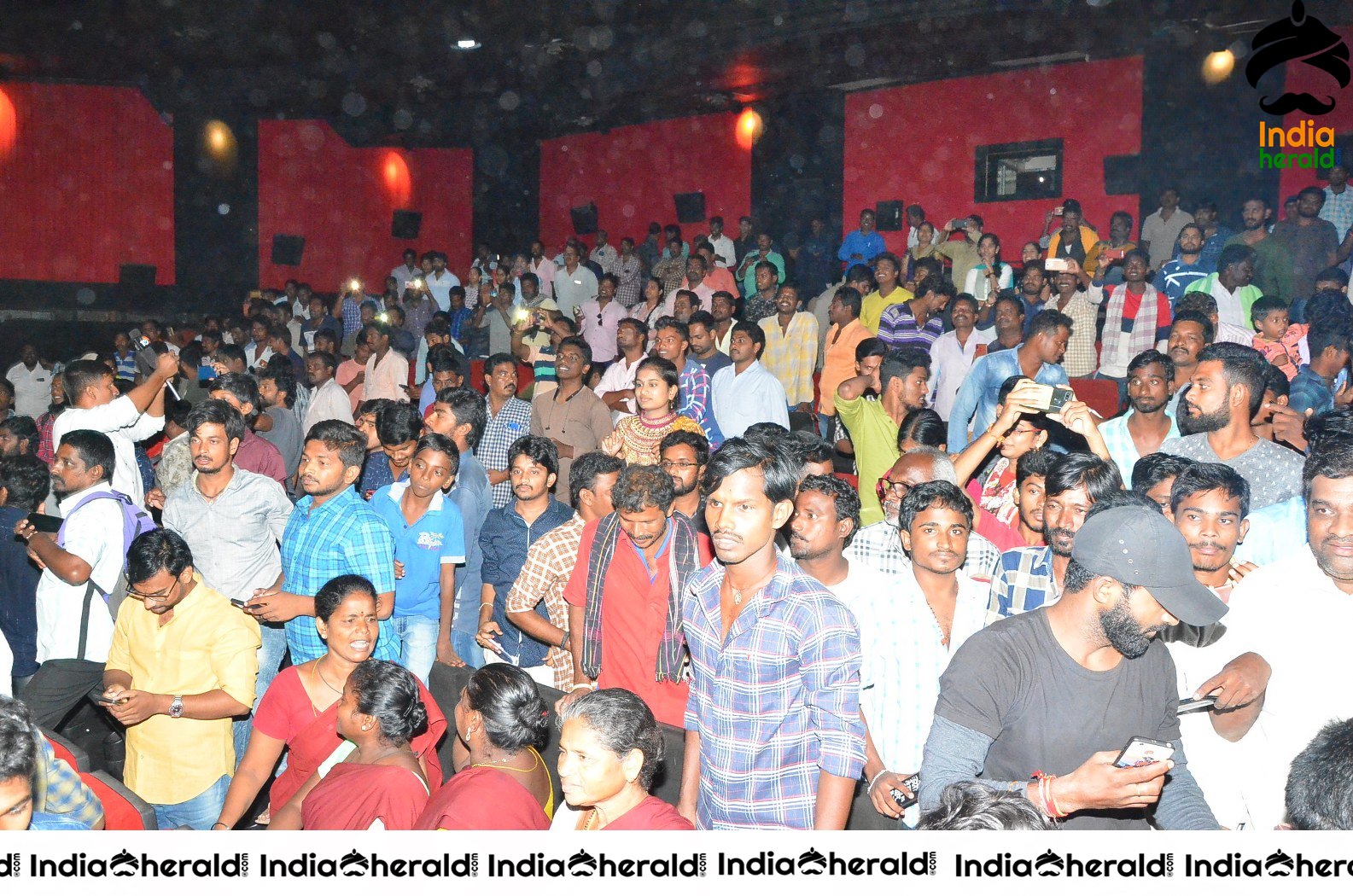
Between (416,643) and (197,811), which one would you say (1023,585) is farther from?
(197,811)

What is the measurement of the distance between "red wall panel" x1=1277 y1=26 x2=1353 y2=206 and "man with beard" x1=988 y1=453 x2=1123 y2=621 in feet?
32.2

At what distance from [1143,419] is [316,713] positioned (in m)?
3.54

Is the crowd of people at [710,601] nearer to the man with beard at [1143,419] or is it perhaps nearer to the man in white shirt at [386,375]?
the man with beard at [1143,419]

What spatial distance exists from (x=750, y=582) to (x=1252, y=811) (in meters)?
1.40

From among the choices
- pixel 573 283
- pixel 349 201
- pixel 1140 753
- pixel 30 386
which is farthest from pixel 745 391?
pixel 349 201

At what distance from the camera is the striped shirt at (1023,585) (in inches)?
136

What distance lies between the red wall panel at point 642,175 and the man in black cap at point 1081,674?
14853mm

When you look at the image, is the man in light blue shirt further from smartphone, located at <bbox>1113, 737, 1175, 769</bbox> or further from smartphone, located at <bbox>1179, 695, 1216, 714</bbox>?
smartphone, located at <bbox>1113, 737, 1175, 769</bbox>

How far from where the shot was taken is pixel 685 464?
426 centimetres

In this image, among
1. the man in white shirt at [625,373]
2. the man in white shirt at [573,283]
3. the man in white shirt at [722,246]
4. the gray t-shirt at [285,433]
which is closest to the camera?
the gray t-shirt at [285,433]

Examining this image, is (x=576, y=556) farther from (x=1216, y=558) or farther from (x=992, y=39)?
(x=992, y=39)

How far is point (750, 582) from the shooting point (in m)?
2.81

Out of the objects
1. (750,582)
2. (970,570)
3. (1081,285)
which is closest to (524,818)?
(750,582)

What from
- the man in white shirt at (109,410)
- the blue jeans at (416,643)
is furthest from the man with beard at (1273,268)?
the man in white shirt at (109,410)
